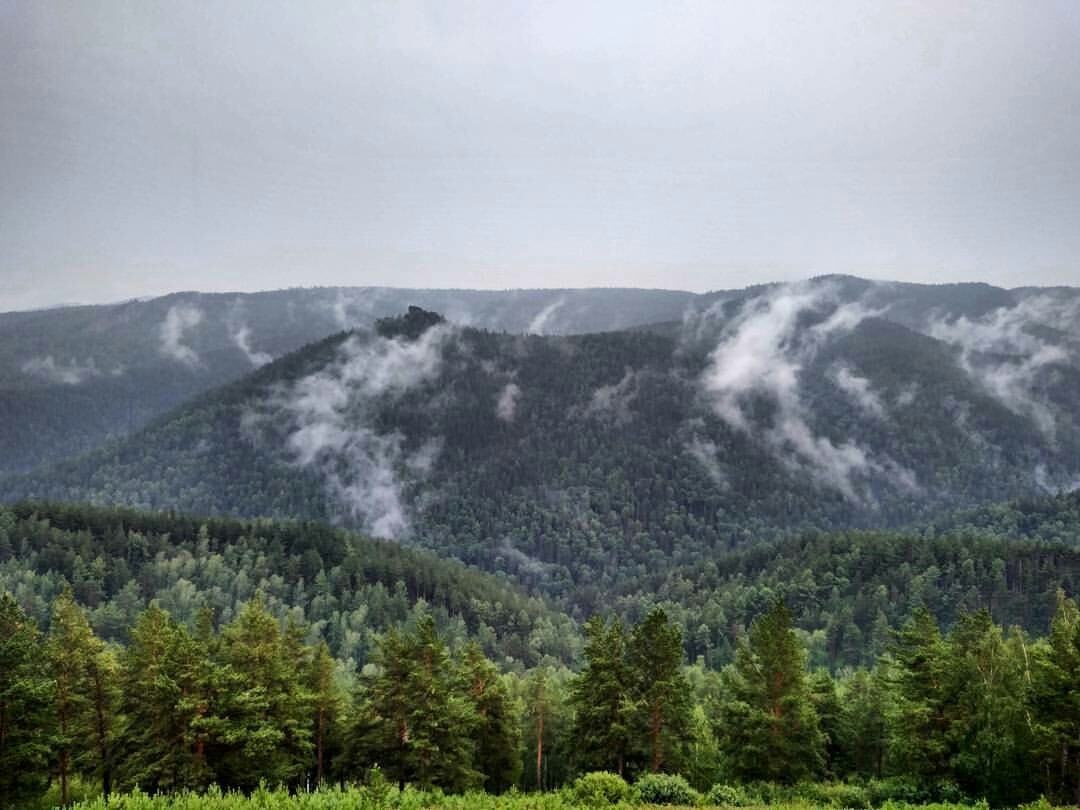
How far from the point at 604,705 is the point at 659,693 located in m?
4.12

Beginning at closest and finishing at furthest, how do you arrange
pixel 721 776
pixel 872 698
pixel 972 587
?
pixel 721 776
pixel 872 698
pixel 972 587

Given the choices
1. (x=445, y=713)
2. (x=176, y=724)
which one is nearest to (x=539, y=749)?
(x=445, y=713)

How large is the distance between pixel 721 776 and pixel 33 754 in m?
48.5

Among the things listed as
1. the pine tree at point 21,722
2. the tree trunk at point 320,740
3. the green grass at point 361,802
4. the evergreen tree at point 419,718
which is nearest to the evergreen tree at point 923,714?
the green grass at point 361,802

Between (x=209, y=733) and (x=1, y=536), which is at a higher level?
(x=209, y=733)

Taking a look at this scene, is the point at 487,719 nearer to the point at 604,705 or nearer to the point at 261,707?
the point at 604,705

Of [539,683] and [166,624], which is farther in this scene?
[539,683]

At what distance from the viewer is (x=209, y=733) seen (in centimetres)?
4912

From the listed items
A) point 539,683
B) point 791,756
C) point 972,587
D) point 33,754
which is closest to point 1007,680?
point 791,756

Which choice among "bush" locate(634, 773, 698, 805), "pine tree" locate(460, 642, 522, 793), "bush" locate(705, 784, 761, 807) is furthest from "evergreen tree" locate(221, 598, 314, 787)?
"bush" locate(705, 784, 761, 807)

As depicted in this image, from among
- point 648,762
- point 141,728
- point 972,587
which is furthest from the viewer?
point 972,587

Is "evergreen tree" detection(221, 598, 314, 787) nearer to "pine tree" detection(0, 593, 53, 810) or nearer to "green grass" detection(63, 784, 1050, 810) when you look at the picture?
"pine tree" detection(0, 593, 53, 810)

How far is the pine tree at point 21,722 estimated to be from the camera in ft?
154

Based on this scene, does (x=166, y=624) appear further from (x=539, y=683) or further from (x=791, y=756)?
(x=791, y=756)
